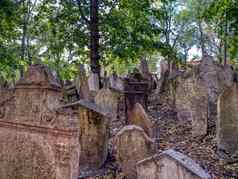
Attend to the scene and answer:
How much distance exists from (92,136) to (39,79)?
7.46 ft

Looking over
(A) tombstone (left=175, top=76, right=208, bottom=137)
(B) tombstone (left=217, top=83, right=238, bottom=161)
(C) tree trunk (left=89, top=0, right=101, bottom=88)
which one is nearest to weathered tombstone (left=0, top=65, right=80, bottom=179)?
(B) tombstone (left=217, top=83, right=238, bottom=161)

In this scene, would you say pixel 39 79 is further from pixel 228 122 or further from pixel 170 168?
pixel 228 122

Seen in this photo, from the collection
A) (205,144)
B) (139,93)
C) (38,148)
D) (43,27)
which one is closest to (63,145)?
(38,148)

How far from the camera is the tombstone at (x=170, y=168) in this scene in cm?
384

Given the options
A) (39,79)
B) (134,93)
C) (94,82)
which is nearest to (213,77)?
(134,93)

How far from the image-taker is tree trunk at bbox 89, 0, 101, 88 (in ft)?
41.8

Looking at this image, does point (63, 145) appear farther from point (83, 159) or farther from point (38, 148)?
point (83, 159)

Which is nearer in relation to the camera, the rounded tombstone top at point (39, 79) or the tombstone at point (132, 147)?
the rounded tombstone top at point (39, 79)

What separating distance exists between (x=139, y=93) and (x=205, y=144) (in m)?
2.83

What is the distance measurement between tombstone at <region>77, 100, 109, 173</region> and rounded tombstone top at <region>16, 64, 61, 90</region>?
197cm

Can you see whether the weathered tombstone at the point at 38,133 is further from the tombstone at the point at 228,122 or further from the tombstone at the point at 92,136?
the tombstone at the point at 228,122

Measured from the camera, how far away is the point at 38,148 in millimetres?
3914

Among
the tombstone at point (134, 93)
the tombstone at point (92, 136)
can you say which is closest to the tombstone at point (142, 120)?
the tombstone at point (92, 136)

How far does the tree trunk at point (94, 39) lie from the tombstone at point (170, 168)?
8473 millimetres
